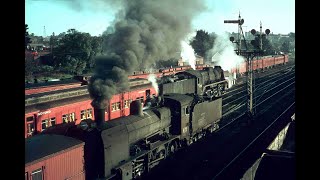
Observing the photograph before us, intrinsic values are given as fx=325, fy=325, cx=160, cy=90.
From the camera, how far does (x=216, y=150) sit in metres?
18.5

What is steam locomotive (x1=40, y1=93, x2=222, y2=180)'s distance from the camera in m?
11.2

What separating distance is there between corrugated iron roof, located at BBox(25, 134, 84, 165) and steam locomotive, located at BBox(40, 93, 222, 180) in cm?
84

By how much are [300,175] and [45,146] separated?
8.77 m

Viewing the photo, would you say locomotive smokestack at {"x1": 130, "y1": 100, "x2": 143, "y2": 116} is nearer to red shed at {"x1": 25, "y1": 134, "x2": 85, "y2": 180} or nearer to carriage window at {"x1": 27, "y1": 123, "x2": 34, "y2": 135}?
red shed at {"x1": 25, "y1": 134, "x2": 85, "y2": 180}

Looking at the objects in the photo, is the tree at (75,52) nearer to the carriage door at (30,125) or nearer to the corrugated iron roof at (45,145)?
the carriage door at (30,125)

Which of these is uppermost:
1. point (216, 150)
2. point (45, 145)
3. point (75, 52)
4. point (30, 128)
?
point (75, 52)

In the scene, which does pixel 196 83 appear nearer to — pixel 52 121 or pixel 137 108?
pixel 52 121

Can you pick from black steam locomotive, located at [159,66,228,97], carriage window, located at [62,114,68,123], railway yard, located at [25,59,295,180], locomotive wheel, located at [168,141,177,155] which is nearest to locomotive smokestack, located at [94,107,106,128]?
railway yard, located at [25,59,295,180]

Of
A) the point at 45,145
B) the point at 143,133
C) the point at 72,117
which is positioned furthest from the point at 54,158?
the point at 72,117

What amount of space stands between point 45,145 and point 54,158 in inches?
20.6
